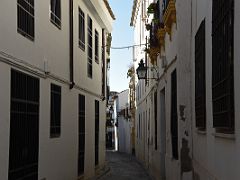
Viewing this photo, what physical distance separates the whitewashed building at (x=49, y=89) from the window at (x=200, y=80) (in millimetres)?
3089

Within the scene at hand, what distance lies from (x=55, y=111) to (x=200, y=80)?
529cm

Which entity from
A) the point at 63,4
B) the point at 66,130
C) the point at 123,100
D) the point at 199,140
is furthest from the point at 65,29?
the point at 123,100

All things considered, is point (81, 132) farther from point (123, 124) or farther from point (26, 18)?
point (123, 124)

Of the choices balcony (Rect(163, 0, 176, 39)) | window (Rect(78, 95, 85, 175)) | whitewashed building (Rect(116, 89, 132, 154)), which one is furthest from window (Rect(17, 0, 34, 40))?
whitewashed building (Rect(116, 89, 132, 154))

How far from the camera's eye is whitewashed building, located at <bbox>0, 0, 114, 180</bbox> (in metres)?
8.60

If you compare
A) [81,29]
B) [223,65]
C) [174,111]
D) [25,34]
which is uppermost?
[81,29]

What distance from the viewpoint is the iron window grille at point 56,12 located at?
12188 millimetres

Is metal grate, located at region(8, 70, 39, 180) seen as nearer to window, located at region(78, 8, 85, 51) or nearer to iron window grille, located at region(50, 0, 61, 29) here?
iron window grille, located at region(50, 0, 61, 29)

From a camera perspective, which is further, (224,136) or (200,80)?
(200,80)

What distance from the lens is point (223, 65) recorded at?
5781mm

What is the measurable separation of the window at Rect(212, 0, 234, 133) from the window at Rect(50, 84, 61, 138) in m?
6.21

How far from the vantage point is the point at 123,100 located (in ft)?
180

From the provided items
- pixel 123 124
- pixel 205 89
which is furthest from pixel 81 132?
pixel 123 124

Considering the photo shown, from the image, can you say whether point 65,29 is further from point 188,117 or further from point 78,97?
point 188,117
